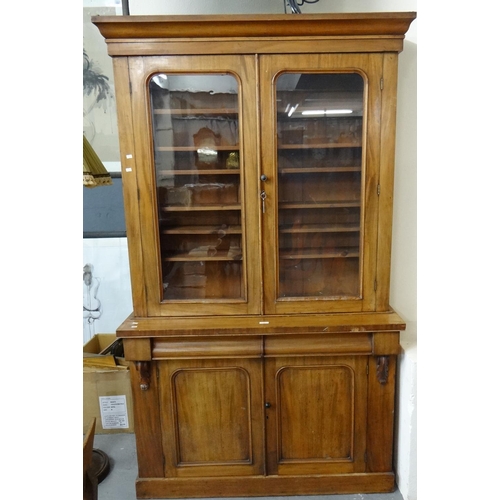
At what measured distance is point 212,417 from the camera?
4.50 feet

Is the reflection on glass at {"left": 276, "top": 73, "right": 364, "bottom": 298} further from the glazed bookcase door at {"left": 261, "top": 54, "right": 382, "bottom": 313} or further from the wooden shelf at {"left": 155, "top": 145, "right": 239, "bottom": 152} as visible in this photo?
the wooden shelf at {"left": 155, "top": 145, "right": 239, "bottom": 152}

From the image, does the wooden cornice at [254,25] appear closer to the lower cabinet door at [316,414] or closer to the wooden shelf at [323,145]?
the wooden shelf at [323,145]

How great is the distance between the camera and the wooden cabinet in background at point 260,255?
122 cm

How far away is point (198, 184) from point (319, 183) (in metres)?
0.49

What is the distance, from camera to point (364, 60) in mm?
1217

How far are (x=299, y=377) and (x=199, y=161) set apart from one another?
95 centimetres

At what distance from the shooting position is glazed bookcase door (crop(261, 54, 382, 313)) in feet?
4.07

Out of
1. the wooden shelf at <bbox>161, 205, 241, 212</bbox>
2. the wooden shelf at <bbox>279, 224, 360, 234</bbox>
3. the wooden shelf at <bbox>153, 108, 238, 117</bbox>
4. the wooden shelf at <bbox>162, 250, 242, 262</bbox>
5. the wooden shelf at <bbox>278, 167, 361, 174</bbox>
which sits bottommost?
the wooden shelf at <bbox>162, 250, 242, 262</bbox>

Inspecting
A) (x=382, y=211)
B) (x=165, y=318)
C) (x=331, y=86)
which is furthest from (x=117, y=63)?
(x=382, y=211)

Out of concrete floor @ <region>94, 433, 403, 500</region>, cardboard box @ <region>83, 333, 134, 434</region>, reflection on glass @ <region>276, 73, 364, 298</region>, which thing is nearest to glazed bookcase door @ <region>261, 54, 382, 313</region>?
reflection on glass @ <region>276, 73, 364, 298</region>

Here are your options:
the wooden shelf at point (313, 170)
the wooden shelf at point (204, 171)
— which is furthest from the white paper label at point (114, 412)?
the wooden shelf at point (313, 170)

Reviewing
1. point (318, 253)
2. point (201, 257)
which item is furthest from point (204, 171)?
point (318, 253)

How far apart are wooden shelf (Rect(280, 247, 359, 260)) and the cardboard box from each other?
99 centimetres

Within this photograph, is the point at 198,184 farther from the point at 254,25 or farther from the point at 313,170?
the point at 254,25
